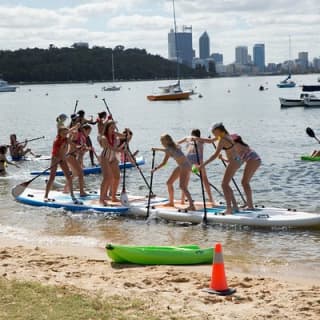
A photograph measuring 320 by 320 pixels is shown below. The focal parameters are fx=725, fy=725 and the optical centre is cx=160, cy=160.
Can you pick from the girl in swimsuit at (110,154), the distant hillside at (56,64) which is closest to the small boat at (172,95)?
the girl in swimsuit at (110,154)

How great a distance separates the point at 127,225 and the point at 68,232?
3.99 ft

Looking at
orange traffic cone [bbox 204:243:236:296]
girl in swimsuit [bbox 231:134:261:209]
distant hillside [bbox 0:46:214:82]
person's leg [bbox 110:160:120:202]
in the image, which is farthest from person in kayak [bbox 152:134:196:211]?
distant hillside [bbox 0:46:214:82]

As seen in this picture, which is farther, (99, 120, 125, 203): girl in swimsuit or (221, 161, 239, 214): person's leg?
(99, 120, 125, 203): girl in swimsuit

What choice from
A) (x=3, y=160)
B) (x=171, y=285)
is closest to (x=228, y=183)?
(x=171, y=285)

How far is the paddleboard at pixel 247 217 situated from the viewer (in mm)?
13664

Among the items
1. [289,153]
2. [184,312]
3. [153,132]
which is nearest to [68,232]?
[184,312]

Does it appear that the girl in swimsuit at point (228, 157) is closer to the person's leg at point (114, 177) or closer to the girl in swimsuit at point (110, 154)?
the girl in swimsuit at point (110, 154)

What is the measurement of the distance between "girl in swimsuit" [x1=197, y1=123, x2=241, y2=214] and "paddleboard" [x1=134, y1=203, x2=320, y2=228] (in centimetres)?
28

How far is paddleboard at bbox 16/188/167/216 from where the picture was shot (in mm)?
15711

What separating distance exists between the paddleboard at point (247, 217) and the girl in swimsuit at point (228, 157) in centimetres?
28

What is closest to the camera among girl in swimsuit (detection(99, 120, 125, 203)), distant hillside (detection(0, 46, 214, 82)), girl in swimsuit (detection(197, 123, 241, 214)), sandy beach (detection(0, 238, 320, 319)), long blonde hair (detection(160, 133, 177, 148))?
sandy beach (detection(0, 238, 320, 319))

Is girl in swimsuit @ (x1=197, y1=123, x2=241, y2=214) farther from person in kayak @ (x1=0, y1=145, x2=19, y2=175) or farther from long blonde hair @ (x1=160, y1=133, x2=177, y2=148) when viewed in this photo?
person in kayak @ (x1=0, y1=145, x2=19, y2=175)

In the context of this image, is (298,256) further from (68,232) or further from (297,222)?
(68,232)

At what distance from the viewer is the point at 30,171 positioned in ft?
81.4
